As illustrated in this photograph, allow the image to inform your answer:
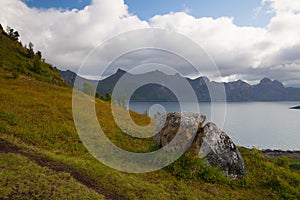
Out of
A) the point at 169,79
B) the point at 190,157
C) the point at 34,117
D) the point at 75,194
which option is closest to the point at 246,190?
the point at 190,157

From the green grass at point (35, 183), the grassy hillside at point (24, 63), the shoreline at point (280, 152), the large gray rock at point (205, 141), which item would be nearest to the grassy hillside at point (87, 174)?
the green grass at point (35, 183)

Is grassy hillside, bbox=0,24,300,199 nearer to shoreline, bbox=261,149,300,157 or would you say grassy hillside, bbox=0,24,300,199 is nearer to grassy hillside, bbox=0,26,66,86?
grassy hillside, bbox=0,26,66,86

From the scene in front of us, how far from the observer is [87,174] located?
13.9 meters

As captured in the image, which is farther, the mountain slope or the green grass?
the mountain slope

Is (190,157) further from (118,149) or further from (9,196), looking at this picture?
(9,196)

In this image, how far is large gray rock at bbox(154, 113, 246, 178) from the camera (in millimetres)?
17578

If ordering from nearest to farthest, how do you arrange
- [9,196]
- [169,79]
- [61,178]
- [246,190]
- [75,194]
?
[9,196] < [75,194] < [61,178] < [246,190] < [169,79]

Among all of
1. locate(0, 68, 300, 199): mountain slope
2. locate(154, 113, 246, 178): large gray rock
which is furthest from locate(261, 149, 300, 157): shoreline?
locate(154, 113, 246, 178): large gray rock

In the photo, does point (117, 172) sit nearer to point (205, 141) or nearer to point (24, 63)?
point (205, 141)

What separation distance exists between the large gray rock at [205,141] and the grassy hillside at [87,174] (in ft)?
2.78

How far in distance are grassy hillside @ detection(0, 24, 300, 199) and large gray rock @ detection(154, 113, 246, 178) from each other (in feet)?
2.78

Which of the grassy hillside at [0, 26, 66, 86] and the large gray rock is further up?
the grassy hillside at [0, 26, 66, 86]

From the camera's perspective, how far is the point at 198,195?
1371 centimetres

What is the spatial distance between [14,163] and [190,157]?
438 inches
